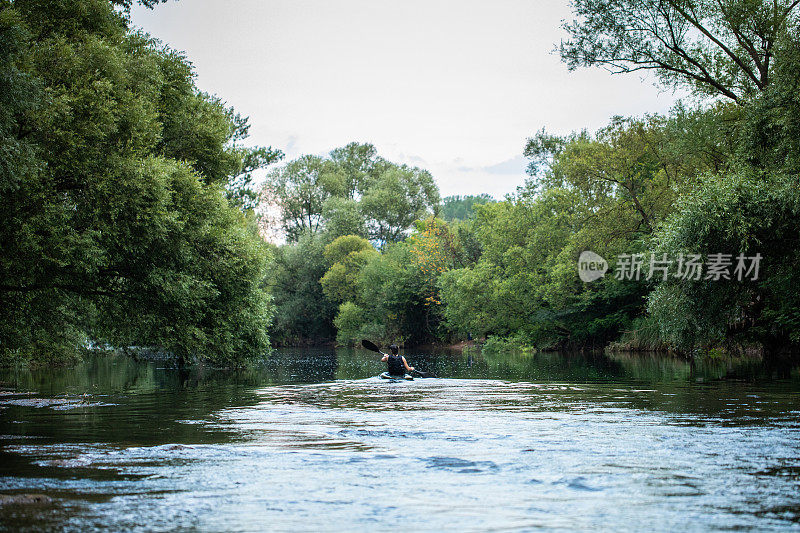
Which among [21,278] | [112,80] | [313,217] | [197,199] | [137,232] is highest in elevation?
[313,217]

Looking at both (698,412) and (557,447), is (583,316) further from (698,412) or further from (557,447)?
(557,447)

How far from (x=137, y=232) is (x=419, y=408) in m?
8.56

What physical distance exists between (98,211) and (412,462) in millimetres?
11601

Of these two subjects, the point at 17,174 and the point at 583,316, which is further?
the point at 583,316

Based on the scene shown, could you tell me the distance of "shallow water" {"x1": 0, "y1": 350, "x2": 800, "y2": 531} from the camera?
6.89 metres

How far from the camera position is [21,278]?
1828 centimetres

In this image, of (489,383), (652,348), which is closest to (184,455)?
(489,383)

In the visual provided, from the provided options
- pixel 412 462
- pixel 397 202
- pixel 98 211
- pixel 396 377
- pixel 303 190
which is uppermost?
pixel 303 190

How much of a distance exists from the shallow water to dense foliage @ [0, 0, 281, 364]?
2982 mm

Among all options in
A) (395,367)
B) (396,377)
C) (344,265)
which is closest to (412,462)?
(396,377)

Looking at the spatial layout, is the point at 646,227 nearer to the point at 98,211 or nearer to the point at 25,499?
the point at 98,211

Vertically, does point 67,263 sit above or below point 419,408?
above

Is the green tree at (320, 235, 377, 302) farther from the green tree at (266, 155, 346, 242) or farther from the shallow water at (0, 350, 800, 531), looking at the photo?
the shallow water at (0, 350, 800, 531)

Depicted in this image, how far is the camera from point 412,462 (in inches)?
386
